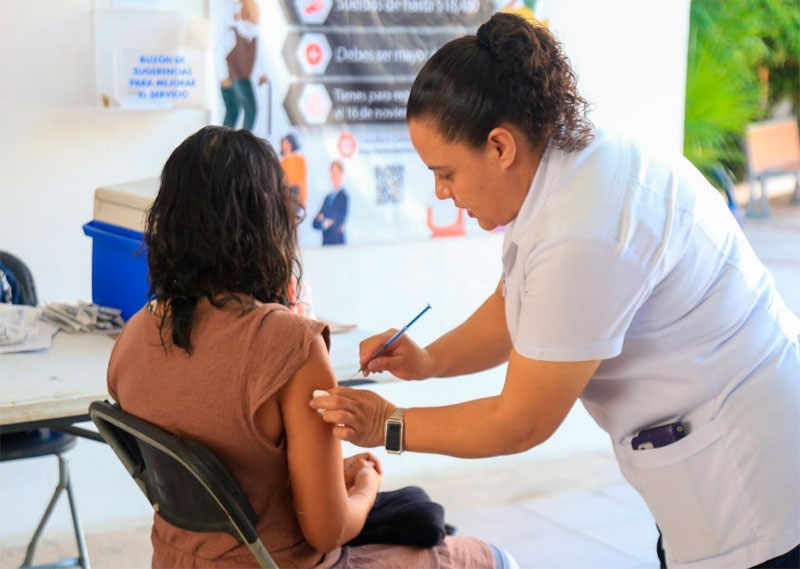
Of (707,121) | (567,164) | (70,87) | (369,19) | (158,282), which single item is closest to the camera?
(567,164)

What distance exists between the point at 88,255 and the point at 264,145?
61.1 inches

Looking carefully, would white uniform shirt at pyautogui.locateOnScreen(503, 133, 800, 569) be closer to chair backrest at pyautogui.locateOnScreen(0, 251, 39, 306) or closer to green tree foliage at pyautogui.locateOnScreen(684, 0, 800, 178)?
chair backrest at pyautogui.locateOnScreen(0, 251, 39, 306)

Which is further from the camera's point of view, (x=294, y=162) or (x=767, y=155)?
(x=767, y=155)

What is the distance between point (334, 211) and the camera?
10.6 ft

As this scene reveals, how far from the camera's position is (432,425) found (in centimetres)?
137

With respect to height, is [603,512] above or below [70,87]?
below

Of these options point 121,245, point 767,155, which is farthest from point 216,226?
point 767,155

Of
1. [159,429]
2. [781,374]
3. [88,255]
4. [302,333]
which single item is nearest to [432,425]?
[302,333]

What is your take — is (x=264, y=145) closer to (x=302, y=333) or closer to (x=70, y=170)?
(x=302, y=333)

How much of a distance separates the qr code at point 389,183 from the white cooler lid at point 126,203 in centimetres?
101

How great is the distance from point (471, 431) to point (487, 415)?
1.4 inches

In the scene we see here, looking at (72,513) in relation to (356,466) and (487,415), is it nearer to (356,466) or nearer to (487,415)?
(356,466)

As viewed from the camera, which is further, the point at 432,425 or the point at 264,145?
the point at 264,145

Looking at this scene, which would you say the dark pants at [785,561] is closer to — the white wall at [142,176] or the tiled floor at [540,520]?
the white wall at [142,176]
